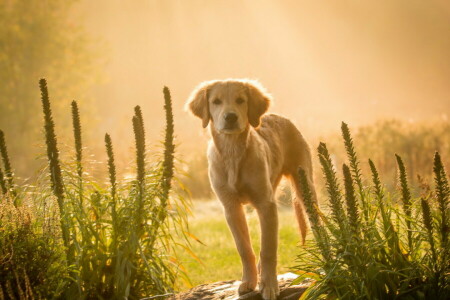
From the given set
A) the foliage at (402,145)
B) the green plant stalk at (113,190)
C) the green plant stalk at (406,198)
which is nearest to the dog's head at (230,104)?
the green plant stalk at (113,190)

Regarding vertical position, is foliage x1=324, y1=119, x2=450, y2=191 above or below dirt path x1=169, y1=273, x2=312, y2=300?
above

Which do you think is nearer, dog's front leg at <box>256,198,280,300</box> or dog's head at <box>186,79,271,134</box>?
dog's front leg at <box>256,198,280,300</box>

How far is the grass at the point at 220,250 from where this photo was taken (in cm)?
570

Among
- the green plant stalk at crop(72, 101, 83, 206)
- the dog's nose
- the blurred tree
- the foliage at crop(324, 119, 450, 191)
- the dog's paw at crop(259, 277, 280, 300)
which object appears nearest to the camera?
the dog's paw at crop(259, 277, 280, 300)

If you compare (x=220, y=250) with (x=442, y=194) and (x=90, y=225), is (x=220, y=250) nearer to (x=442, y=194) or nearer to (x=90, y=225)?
(x=90, y=225)

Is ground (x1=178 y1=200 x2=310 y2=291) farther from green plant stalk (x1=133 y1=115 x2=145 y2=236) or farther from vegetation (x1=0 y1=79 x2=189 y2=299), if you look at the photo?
green plant stalk (x1=133 y1=115 x2=145 y2=236)

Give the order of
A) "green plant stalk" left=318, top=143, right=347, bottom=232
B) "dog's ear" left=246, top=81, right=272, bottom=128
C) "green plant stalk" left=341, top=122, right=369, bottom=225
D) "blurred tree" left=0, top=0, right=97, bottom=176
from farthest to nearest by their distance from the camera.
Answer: "blurred tree" left=0, top=0, right=97, bottom=176 < "dog's ear" left=246, top=81, right=272, bottom=128 < "green plant stalk" left=341, top=122, right=369, bottom=225 < "green plant stalk" left=318, top=143, right=347, bottom=232

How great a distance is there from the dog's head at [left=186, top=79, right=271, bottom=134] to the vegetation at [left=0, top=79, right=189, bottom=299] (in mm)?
286

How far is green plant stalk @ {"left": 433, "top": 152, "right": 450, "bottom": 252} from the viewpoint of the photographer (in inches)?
103

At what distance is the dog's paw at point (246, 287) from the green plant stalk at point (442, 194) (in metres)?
1.41

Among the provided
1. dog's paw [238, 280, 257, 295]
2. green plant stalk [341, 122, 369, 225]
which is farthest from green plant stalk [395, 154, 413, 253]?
dog's paw [238, 280, 257, 295]

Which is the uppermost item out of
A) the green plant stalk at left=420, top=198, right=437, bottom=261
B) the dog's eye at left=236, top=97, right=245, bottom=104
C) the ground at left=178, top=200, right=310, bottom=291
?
the dog's eye at left=236, top=97, right=245, bottom=104

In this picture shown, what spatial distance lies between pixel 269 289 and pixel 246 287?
24cm

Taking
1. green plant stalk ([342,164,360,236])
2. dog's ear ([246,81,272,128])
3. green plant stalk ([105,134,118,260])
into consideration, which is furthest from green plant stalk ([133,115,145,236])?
green plant stalk ([342,164,360,236])
